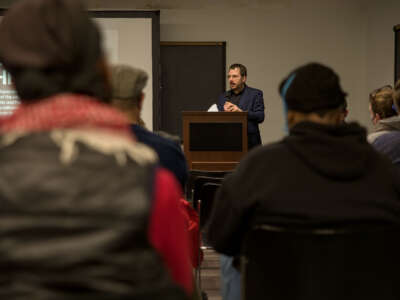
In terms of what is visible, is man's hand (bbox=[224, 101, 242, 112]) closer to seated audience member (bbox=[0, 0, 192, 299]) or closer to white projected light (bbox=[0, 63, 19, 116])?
white projected light (bbox=[0, 63, 19, 116])

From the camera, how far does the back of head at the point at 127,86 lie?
Answer: 1.83 meters

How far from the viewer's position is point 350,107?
8.42 metres

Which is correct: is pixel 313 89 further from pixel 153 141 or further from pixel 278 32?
pixel 278 32

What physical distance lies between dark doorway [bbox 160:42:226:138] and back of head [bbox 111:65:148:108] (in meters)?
5.95

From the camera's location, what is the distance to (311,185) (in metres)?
1.44

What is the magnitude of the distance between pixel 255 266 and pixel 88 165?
0.75m

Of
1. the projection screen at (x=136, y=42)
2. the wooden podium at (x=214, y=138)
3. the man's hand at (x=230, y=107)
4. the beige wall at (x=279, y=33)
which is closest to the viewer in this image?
the wooden podium at (x=214, y=138)

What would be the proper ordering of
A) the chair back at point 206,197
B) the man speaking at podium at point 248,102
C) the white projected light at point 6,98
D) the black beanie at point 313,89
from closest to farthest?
the black beanie at point 313,89, the chair back at point 206,197, the man speaking at podium at point 248,102, the white projected light at point 6,98

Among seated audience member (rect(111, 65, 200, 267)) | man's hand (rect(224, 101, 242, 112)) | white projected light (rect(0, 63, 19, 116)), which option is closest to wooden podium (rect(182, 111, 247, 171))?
man's hand (rect(224, 101, 242, 112))

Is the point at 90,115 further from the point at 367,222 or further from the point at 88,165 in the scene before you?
the point at 367,222

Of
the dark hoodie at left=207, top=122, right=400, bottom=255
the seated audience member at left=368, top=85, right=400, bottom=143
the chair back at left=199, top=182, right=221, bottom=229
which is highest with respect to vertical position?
the seated audience member at left=368, top=85, right=400, bottom=143

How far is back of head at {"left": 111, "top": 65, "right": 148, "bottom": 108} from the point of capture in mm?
1826

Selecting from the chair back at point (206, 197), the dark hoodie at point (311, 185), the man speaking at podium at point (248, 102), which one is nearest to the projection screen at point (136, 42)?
the man speaking at podium at point (248, 102)

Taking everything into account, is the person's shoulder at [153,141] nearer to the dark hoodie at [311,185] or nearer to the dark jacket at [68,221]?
the dark hoodie at [311,185]
